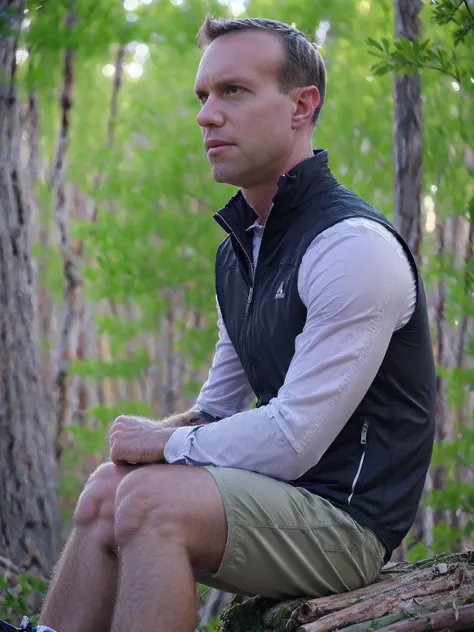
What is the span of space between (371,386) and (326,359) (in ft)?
0.77

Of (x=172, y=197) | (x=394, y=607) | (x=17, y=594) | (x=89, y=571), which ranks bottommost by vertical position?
(x=17, y=594)

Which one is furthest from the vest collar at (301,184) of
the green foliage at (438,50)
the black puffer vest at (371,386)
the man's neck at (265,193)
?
the green foliage at (438,50)

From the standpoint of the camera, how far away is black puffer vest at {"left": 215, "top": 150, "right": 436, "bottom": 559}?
262cm

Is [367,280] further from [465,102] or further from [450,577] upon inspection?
[465,102]

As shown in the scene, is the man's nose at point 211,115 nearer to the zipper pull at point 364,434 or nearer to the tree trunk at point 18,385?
the zipper pull at point 364,434

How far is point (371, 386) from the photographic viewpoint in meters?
2.65

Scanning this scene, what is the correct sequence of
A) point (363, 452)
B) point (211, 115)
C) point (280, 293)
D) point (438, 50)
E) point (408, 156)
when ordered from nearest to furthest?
1. point (363, 452)
2. point (280, 293)
3. point (211, 115)
4. point (438, 50)
5. point (408, 156)

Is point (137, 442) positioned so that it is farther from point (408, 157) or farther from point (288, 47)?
point (408, 157)

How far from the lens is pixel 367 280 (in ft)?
8.19

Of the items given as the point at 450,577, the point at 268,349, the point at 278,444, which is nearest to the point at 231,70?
the point at 268,349

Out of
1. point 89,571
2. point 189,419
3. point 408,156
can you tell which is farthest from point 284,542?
point 408,156

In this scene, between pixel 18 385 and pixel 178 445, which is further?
pixel 18 385

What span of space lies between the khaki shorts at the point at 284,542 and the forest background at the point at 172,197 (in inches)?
64.5

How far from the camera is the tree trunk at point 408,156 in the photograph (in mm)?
5461
